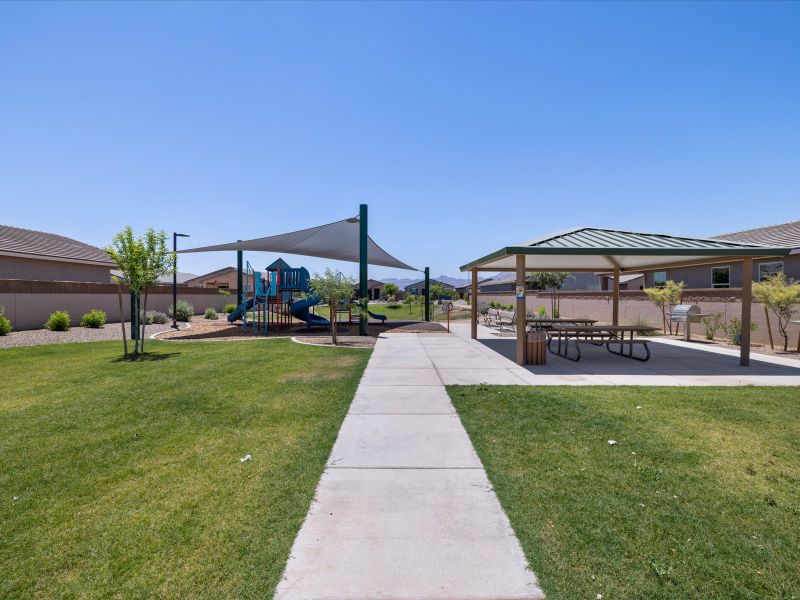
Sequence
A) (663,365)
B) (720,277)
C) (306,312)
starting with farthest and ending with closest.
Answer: (720,277), (306,312), (663,365)

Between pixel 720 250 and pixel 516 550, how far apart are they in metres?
10.1

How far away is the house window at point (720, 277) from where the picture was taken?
72.7 feet

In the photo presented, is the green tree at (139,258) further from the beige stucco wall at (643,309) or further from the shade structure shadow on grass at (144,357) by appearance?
the beige stucco wall at (643,309)

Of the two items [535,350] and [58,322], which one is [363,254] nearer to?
[535,350]

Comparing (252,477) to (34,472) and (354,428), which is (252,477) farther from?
(34,472)

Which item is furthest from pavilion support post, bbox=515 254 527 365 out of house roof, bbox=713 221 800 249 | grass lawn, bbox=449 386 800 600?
house roof, bbox=713 221 800 249

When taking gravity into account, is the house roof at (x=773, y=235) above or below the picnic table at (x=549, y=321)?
above

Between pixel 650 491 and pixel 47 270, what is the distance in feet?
92.8

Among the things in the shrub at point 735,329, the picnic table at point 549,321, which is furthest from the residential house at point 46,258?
the shrub at point 735,329

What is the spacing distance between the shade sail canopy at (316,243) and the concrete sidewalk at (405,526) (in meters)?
13.0

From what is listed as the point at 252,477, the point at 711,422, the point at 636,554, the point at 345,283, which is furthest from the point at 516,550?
the point at 345,283

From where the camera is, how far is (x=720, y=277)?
2258 cm

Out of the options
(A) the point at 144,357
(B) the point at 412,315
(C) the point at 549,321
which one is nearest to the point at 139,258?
(A) the point at 144,357

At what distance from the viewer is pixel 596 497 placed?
3434 mm
